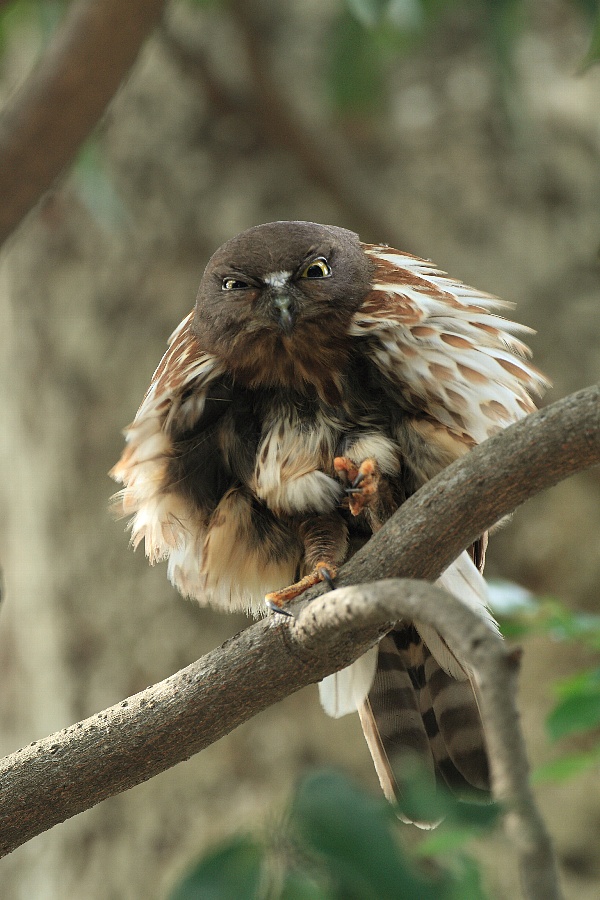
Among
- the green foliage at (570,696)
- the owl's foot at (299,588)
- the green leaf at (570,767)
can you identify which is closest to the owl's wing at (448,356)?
the owl's foot at (299,588)

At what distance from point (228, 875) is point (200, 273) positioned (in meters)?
6.08

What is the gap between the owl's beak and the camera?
2.73m

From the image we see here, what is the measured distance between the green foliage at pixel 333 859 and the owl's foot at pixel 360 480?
1269 mm

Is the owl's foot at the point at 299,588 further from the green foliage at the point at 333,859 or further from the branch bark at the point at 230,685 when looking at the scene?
the green foliage at the point at 333,859

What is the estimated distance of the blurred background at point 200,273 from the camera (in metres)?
6.37

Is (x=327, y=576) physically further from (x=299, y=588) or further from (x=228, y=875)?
(x=228, y=875)

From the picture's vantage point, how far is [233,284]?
292 cm

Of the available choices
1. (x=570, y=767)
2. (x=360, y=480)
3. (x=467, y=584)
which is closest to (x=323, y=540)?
(x=360, y=480)

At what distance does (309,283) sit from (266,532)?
692 mm

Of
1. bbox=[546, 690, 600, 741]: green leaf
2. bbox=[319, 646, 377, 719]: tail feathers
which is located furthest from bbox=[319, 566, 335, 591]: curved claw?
bbox=[319, 646, 377, 719]: tail feathers

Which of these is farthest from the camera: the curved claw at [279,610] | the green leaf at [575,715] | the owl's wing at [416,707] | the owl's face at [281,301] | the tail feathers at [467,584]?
the owl's wing at [416,707]

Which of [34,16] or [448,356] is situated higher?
[34,16]

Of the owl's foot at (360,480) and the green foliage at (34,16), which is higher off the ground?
the green foliage at (34,16)

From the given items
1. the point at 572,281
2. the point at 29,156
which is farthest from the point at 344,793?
the point at 572,281
